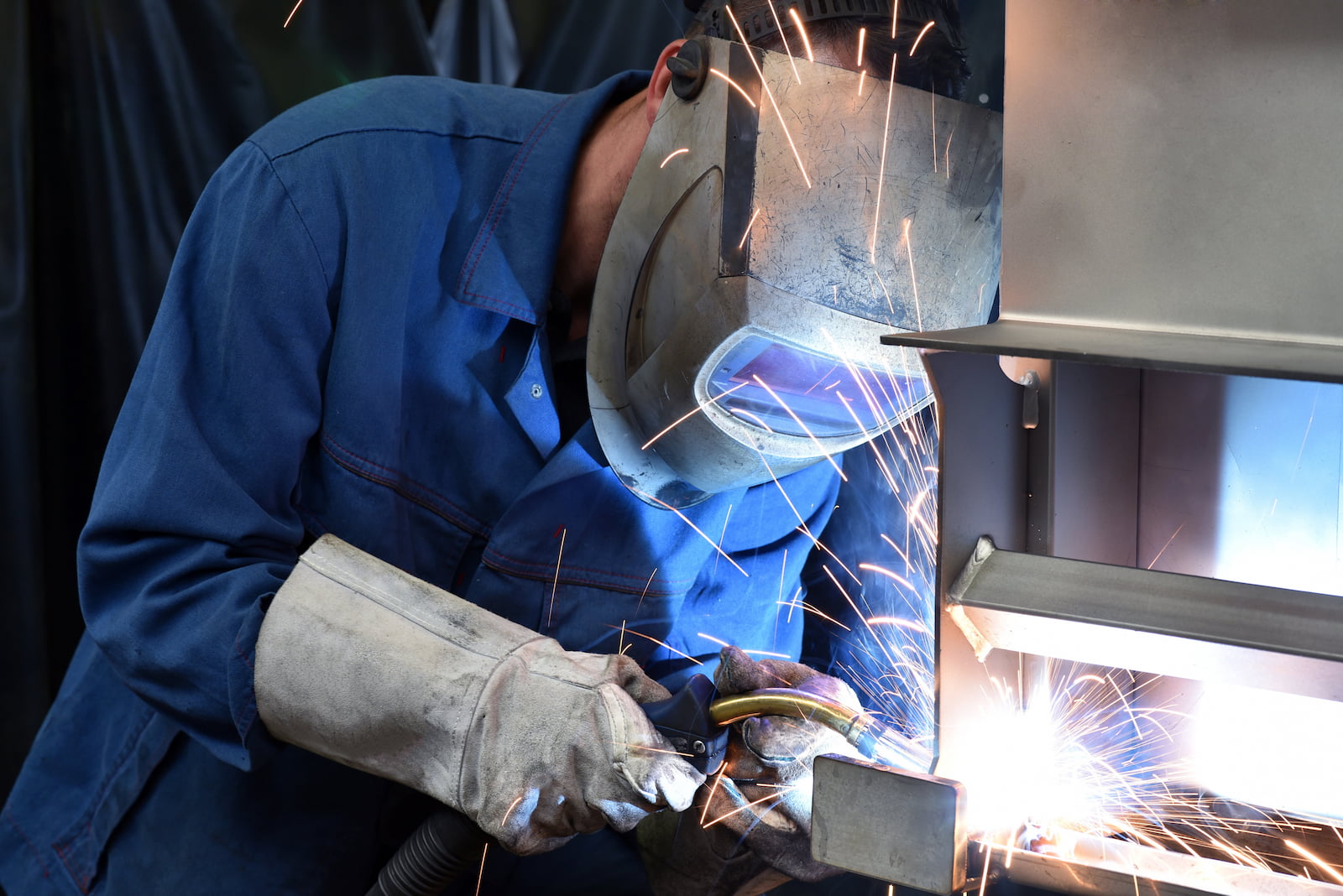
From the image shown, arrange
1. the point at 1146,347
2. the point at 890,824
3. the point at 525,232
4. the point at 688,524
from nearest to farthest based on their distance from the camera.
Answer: the point at 1146,347, the point at 890,824, the point at 525,232, the point at 688,524

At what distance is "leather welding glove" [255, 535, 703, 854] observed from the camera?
3.89 ft

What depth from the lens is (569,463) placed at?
1.61 m

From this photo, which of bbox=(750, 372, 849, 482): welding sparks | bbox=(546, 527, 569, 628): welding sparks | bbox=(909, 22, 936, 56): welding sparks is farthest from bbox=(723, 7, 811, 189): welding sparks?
bbox=(546, 527, 569, 628): welding sparks

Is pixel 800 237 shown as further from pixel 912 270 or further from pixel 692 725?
pixel 692 725

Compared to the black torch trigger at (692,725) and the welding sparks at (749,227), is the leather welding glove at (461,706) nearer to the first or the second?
the black torch trigger at (692,725)

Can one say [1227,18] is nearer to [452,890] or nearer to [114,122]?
[452,890]

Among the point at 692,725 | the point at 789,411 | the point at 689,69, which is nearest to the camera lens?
the point at 692,725

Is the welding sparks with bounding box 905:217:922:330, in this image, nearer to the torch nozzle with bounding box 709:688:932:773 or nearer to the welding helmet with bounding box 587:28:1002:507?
the welding helmet with bounding box 587:28:1002:507

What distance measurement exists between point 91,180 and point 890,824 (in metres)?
2.04

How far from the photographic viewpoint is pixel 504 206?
5.18 ft

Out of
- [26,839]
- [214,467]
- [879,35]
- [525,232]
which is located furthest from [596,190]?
[26,839]

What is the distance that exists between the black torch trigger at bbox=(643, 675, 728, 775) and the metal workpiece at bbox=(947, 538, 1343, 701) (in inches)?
14.8

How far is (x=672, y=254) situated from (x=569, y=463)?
409 mm

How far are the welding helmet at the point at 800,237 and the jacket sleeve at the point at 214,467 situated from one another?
19.0 inches
